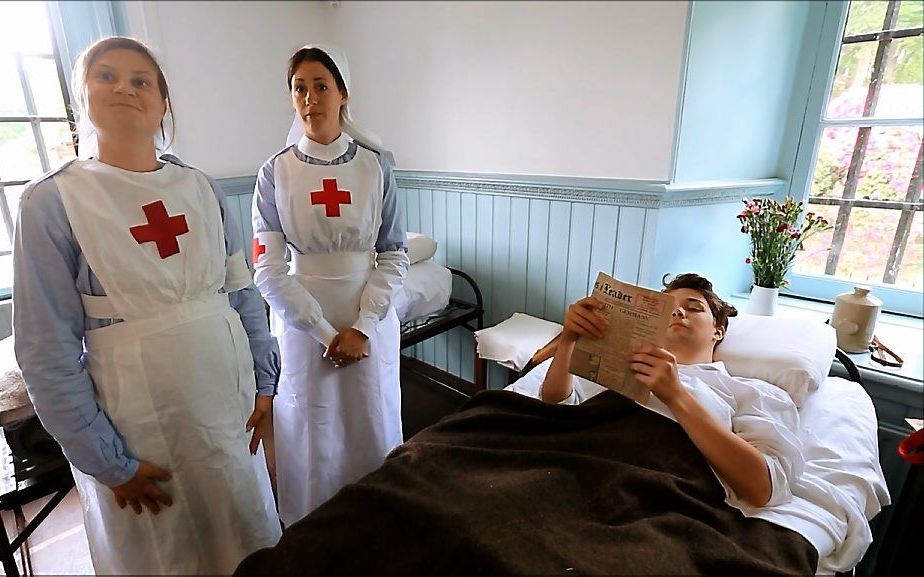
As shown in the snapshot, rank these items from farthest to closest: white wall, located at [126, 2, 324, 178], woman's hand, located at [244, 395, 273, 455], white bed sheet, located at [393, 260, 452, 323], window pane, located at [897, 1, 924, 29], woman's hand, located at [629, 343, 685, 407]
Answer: white wall, located at [126, 2, 324, 178]
white bed sheet, located at [393, 260, 452, 323]
window pane, located at [897, 1, 924, 29]
woman's hand, located at [244, 395, 273, 455]
woman's hand, located at [629, 343, 685, 407]

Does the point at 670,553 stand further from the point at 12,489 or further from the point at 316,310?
the point at 12,489

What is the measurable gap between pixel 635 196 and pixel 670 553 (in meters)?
1.20

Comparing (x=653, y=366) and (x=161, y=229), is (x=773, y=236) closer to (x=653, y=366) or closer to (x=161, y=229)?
(x=653, y=366)

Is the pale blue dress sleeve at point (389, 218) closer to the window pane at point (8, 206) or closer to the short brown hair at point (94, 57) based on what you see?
the short brown hair at point (94, 57)

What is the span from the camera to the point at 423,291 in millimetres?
2037

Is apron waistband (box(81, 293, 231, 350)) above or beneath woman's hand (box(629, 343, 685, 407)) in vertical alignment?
above

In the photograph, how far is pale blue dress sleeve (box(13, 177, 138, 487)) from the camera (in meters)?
0.75

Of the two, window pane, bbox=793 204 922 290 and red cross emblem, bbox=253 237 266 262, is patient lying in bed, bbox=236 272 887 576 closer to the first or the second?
red cross emblem, bbox=253 237 266 262

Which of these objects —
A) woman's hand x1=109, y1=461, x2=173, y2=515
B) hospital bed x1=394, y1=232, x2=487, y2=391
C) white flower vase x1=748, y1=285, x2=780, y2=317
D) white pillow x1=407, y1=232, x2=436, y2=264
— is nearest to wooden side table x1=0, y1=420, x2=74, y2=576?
woman's hand x1=109, y1=461, x2=173, y2=515

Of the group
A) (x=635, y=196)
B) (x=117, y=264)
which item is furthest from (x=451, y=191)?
(x=117, y=264)

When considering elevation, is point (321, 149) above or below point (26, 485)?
above

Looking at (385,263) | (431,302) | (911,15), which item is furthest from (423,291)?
(911,15)

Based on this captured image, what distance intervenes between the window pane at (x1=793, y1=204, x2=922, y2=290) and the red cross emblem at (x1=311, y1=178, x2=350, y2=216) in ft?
5.83

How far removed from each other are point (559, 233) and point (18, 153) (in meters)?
2.19
